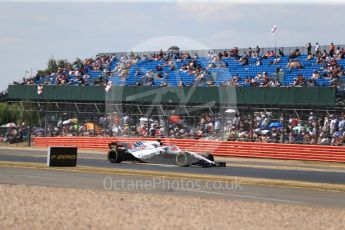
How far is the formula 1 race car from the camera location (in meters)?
22.9

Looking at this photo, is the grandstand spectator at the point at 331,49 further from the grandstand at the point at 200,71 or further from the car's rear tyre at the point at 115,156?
the car's rear tyre at the point at 115,156

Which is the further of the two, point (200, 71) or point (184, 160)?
point (200, 71)

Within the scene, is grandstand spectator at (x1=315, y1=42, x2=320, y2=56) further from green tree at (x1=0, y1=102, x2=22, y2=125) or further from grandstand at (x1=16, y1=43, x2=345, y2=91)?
green tree at (x1=0, y1=102, x2=22, y2=125)

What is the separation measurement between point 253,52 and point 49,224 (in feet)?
101

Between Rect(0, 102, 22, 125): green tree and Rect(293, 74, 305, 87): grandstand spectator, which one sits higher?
Rect(293, 74, 305, 87): grandstand spectator

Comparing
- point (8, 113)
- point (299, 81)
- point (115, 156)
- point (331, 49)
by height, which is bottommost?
point (115, 156)

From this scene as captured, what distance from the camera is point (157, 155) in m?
23.4

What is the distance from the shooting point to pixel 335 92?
99.8ft

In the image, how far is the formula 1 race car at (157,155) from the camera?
22.9 meters

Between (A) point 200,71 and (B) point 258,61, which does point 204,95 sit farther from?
(B) point 258,61

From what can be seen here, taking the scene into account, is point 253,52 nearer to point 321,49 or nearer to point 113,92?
point 321,49


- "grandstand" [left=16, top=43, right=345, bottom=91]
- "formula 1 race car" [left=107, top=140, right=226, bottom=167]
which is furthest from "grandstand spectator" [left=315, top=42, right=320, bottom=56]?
"formula 1 race car" [left=107, top=140, right=226, bottom=167]

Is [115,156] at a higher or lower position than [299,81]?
lower

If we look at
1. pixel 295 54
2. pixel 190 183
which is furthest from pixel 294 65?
pixel 190 183
